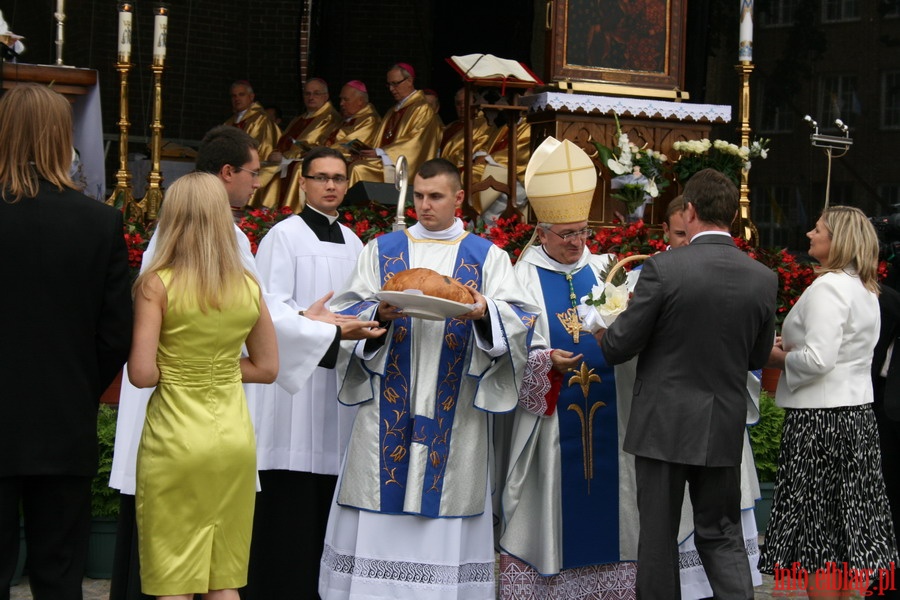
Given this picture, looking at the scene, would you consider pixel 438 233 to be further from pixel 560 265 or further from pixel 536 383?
pixel 536 383

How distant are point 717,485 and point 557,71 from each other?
205 inches

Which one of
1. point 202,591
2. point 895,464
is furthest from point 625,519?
point 202,591

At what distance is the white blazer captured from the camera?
5.10 metres

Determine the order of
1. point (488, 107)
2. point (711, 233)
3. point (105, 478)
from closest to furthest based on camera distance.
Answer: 1. point (711, 233)
2. point (105, 478)
3. point (488, 107)

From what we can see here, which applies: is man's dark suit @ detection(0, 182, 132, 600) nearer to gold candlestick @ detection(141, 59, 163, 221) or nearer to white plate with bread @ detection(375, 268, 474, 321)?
white plate with bread @ detection(375, 268, 474, 321)

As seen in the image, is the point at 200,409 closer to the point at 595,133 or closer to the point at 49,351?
the point at 49,351

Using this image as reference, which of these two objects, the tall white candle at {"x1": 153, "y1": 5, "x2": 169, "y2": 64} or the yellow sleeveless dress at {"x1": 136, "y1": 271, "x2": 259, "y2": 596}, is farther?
the tall white candle at {"x1": 153, "y1": 5, "x2": 169, "y2": 64}

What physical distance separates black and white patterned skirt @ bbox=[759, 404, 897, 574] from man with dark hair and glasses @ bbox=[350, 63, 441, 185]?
21.5ft

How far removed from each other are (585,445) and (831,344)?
1104 millimetres

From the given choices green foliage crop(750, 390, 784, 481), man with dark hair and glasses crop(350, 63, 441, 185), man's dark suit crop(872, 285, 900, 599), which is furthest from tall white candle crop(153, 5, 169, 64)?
man's dark suit crop(872, 285, 900, 599)

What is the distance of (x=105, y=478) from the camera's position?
6121mm

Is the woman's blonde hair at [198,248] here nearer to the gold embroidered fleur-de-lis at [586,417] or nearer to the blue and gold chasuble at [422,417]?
the blue and gold chasuble at [422,417]

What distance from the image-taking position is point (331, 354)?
4.64 meters

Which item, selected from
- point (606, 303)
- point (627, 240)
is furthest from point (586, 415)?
point (627, 240)
